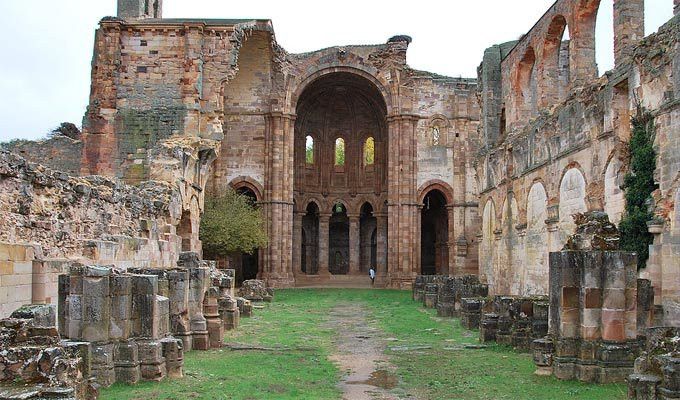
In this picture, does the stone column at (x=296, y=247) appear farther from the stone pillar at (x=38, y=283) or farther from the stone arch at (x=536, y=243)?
the stone pillar at (x=38, y=283)

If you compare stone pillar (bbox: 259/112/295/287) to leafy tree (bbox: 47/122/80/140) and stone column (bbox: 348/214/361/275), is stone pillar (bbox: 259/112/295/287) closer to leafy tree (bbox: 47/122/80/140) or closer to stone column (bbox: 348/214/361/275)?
stone column (bbox: 348/214/361/275)

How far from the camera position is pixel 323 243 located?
41.9m

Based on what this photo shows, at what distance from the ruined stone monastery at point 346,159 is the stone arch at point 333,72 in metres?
0.10

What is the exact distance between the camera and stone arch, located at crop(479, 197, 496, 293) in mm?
26656

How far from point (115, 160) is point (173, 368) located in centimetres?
1756

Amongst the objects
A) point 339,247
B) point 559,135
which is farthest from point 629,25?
point 339,247

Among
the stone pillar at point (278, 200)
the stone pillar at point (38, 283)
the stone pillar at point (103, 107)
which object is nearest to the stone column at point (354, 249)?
the stone pillar at point (278, 200)

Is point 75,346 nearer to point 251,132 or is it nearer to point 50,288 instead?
point 50,288

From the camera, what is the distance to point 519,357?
1215 cm

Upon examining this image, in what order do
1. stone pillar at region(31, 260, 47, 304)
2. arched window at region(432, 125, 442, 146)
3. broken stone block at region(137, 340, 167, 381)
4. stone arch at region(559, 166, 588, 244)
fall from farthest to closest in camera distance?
arched window at region(432, 125, 442, 146), stone arch at region(559, 166, 588, 244), stone pillar at region(31, 260, 47, 304), broken stone block at region(137, 340, 167, 381)

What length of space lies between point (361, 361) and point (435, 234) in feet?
113

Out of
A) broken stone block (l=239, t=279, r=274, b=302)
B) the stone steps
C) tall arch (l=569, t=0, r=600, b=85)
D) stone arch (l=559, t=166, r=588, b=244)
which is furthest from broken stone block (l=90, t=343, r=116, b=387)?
the stone steps

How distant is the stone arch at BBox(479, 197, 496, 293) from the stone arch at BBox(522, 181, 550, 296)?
13.5ft

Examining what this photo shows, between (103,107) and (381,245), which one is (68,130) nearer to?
(103,107)
